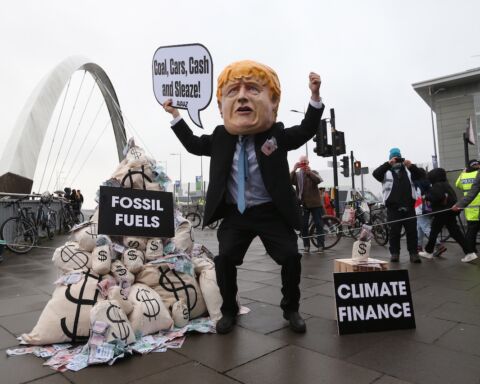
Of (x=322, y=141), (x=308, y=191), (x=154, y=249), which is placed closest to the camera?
(x=154, y=249)

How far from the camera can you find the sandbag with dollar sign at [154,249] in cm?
343

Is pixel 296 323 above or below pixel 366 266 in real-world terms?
below

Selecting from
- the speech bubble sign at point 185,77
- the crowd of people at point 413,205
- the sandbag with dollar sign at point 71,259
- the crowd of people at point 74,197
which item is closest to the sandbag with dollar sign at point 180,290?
the sandbag with dollar sign at point 71,259

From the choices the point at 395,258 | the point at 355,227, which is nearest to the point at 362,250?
the point at 395,258

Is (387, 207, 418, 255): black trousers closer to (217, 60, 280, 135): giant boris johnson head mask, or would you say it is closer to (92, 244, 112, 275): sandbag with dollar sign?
(217, 60, 280, 135): giant boris johnson head mask

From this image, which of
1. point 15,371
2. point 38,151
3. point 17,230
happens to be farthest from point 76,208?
point 15,371

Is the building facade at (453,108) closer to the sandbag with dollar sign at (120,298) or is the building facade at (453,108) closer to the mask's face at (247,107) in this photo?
the mask's face at (247,107)

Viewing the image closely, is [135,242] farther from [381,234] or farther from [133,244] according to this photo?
[381,234]

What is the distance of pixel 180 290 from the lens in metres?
3.28

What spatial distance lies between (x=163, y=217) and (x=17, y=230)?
6.90 metres

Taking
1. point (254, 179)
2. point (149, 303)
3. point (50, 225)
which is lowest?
point (149, 303)

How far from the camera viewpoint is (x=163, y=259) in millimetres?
3395

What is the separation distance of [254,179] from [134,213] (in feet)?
3.69

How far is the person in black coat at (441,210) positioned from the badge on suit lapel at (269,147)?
4.49m
